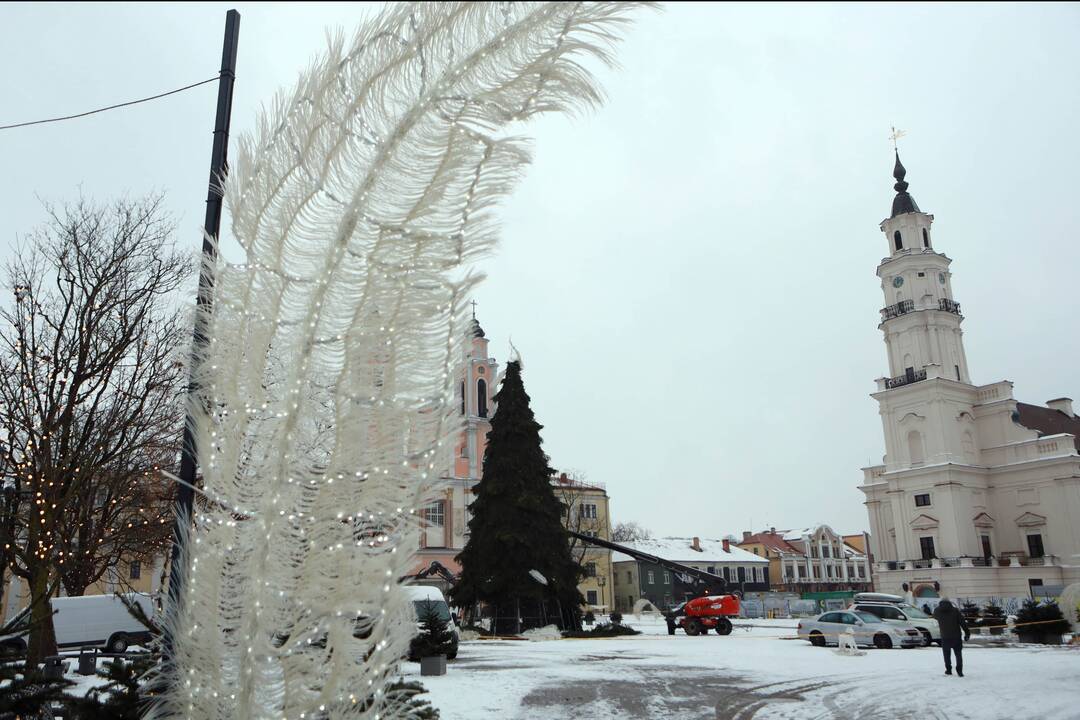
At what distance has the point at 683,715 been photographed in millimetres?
9758

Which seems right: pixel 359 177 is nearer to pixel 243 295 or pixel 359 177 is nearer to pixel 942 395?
pixel 243 295

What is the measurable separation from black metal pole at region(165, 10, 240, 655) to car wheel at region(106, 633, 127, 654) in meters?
19.8

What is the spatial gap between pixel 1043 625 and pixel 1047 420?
4306 centimetres

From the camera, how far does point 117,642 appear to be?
2028 centimetres

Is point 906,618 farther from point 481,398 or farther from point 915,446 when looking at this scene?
point 481,398

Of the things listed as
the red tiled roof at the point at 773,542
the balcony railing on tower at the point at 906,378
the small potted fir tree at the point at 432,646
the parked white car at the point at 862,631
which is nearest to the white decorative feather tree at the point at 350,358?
the small potted fir tree at the point at 432,646

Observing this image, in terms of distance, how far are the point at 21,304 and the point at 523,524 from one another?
56.9 feet

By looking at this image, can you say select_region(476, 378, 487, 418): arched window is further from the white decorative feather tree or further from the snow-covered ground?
the white decorative feather tree

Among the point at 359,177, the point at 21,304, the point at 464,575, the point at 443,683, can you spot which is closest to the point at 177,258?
the point at 21,304

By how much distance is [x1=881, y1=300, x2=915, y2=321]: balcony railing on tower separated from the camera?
5238 cm

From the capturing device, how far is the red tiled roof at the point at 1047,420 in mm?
54500

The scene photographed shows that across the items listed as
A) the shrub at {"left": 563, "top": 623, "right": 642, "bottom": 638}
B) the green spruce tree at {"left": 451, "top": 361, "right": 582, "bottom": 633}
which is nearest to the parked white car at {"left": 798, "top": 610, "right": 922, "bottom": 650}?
the shrub at {"left": 563, "top": 623, "right": 642, "bottom": 638}

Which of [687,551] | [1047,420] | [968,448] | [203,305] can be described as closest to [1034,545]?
[968,448]

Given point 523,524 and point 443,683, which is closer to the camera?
point 443,683
